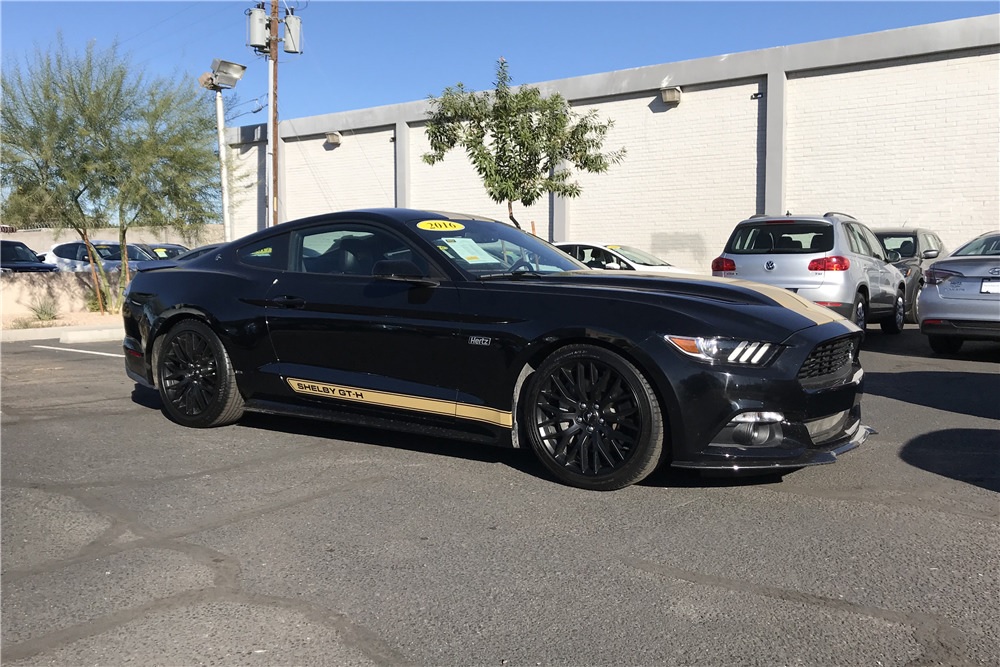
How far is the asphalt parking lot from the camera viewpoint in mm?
2863

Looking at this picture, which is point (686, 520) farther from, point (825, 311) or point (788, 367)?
point (825, 311)

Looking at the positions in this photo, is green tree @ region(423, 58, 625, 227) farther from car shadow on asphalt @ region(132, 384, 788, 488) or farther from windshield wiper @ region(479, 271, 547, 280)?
windshield wiper @ region(479, 271, 547, 280)

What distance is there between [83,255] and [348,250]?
19.8m

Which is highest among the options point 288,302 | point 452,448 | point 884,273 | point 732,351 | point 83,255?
point 83,255

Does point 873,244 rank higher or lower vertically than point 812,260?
higher

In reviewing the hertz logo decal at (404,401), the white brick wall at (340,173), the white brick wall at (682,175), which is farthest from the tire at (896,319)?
the white brick wall at (340,173)

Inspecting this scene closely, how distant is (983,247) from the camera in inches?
392

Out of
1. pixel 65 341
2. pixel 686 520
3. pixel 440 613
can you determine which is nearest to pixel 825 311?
pixel 686 520

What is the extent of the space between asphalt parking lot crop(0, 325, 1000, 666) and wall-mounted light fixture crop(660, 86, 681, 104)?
15.5 metres

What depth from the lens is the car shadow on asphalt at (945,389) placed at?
6.81m

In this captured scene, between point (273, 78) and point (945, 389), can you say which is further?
point (273, 78)

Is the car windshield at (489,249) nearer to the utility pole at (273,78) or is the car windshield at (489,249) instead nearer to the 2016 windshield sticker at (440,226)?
the 2016 windshield sticker at (440,226)

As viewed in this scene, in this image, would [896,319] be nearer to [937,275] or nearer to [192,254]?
[937,275]

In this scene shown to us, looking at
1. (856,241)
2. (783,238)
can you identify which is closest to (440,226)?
(783,238)
